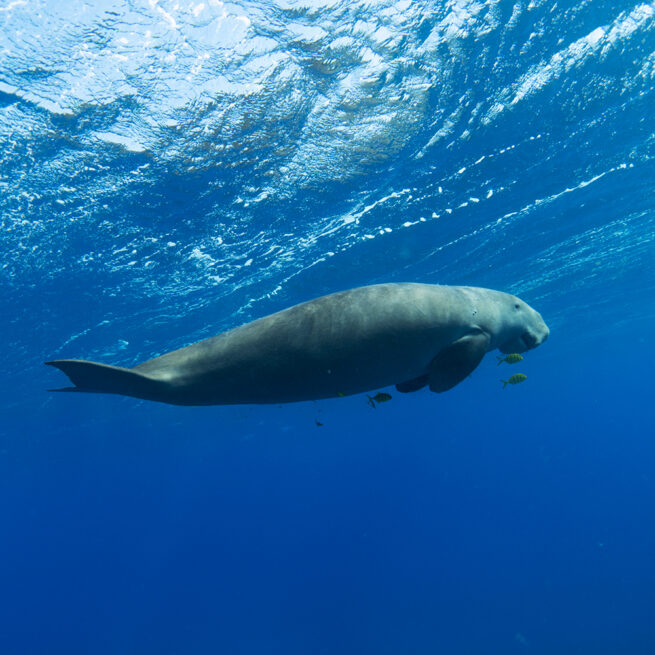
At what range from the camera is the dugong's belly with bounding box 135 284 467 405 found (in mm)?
3268

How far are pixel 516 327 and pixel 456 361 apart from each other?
4.15 feet

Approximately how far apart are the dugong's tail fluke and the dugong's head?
3.02m

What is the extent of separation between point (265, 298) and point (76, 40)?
11082 mm

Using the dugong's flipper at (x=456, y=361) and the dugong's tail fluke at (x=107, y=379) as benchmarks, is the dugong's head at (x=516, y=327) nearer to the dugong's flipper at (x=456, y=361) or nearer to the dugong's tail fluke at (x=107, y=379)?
the dugong's flipper at (x=456, y=361)

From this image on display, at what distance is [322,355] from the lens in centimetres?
325

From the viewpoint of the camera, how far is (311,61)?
7.48 m

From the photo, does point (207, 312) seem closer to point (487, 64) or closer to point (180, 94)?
point (180, 94)

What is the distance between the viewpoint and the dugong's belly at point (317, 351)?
327 centimetres

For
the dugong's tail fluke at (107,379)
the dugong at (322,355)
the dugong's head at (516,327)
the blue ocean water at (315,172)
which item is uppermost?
the blue ocean water at (315,172)

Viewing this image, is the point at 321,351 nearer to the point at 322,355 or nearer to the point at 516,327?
the point at 322,355

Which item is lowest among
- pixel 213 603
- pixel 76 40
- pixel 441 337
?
pixel 213 603

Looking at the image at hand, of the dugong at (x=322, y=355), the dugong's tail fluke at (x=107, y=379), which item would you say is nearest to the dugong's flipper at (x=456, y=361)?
the dugong at (x=322, y=355)

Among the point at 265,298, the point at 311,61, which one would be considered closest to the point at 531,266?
the point at 265,298

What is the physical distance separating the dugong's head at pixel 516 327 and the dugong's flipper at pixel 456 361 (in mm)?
601
